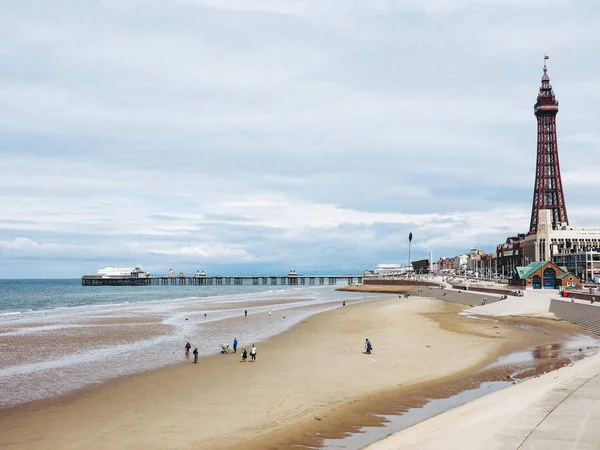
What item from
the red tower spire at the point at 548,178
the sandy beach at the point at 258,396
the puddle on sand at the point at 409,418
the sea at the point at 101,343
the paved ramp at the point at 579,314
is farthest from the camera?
the red tower spire at the point at 548,178

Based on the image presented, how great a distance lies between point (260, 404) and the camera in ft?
72.8

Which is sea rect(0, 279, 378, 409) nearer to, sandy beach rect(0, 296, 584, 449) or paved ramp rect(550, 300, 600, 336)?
sandy beach rect(0, 296, 584, 449)

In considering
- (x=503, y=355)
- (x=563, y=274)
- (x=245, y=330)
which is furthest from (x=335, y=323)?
(x=563, y=274)

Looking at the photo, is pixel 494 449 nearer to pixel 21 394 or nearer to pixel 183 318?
pixel 21 394

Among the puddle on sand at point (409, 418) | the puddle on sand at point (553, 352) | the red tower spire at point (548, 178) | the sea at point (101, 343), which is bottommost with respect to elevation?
the sea at point (101, 343)

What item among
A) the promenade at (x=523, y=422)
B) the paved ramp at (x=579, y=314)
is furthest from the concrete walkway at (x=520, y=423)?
the paved ramp at (x=579, y=314)

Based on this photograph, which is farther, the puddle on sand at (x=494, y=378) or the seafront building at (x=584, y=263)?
the seafront building at (x=584, y=263)

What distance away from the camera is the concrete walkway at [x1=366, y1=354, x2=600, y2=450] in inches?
574

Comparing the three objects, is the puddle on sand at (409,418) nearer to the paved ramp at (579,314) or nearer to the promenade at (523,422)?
the promenade at (523,422)

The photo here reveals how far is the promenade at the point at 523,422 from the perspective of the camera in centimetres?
1459

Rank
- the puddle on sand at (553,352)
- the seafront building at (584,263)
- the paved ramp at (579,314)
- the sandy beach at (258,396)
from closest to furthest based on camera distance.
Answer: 1. the sandy beach at (258,396)
2. the puddle on sand at (553,352)
3. the paved ramp at (579,314)
4. the seafront building at (584,263)

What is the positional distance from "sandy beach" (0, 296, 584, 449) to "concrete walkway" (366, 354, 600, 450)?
316 centimetres

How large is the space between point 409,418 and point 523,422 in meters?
4.39

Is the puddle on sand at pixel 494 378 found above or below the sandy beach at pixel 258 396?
above
